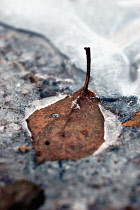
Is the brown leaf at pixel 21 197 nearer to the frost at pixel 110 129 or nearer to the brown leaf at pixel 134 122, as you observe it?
the frost at pixel 110 129

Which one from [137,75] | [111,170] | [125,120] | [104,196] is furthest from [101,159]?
[137,75]

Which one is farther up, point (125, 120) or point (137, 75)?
point (137, 75)

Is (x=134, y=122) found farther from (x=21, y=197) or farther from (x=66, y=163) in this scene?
(x=21, y=197)

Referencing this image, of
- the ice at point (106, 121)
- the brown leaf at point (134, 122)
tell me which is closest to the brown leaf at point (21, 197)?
the ice at point (106, 121)

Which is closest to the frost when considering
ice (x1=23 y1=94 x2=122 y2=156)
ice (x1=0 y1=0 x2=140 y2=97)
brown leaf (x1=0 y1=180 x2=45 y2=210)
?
ice (x1=23 y1=94 x2=122 y2=156)

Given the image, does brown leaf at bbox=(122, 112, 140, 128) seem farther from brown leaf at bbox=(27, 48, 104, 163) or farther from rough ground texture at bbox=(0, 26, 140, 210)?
brown leaf at bbox=(27, 48, 104, 163)

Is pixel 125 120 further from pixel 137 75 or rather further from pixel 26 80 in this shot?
pixel 26 80
